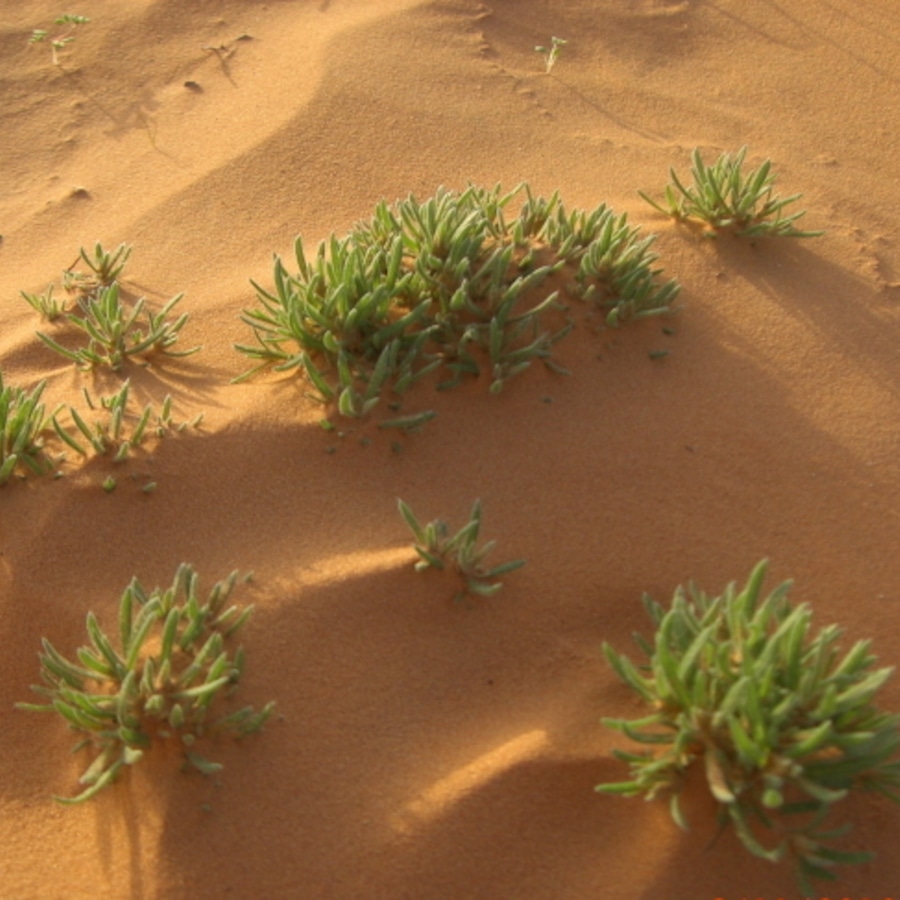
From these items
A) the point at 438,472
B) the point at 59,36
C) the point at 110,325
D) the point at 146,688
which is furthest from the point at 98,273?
the point at 59,36

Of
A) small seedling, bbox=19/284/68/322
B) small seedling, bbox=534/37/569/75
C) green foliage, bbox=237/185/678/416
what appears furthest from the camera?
small seedling, bbox=534/37/569/75

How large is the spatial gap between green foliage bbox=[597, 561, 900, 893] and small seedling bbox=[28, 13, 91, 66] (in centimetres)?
386

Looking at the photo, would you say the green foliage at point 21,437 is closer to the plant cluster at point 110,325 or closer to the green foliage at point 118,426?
the green foliage at point 118,426

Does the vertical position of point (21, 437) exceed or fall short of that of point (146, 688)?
it exceeds it

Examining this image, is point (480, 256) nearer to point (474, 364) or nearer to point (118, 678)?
point (474, 364)

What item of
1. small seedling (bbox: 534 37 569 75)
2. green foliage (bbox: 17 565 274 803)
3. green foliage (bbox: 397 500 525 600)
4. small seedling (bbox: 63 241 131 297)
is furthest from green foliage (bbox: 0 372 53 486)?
small seedling (bbox: 534 37 569 75)

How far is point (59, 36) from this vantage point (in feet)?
14.6

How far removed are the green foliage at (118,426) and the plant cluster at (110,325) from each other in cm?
18

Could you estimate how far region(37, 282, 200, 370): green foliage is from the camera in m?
2.77

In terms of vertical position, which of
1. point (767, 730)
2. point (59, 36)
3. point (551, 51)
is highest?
point (59, 36)

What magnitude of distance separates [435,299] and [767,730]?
4.77 ft

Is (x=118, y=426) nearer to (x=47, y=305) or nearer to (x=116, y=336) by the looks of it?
(x=116, y=336)

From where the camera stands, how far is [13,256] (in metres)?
3.45

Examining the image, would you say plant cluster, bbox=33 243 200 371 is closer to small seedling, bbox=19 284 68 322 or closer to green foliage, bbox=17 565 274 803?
small seedling, bbox=19 284 68 322
